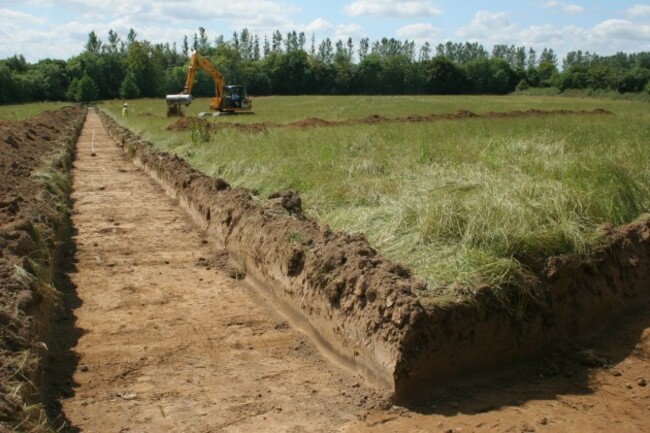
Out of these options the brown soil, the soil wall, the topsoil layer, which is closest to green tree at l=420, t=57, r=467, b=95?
the topsoil layer

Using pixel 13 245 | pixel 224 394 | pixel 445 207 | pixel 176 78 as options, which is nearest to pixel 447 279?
pixel 445 207

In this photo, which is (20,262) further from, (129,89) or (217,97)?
(129,89)

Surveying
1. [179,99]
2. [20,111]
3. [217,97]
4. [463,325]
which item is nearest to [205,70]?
[217,97]

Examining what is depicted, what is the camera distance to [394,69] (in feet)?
336

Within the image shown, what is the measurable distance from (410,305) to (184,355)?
87.0 inches

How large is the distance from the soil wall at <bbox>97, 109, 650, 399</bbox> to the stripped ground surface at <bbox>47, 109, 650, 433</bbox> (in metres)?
0.17

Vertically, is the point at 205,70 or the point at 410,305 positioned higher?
the point at 205,70

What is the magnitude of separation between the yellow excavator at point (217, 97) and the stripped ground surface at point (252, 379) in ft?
99.4

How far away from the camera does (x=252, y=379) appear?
208 inches

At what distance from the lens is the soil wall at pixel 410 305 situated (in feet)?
15.9

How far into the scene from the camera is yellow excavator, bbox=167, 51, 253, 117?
120 feet

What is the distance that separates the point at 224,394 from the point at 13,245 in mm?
3452

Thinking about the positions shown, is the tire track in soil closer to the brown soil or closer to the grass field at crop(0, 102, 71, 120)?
the brown soil

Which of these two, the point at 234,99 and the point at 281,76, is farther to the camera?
the point at 281,76
